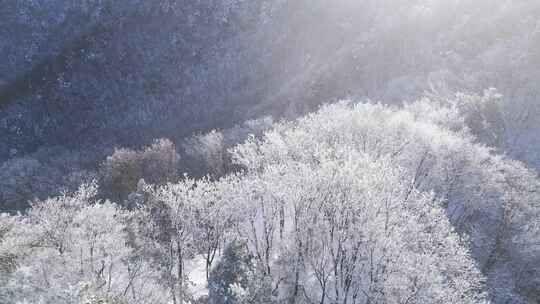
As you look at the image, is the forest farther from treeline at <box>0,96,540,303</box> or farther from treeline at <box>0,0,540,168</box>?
treeline at <box>0,0,540,168</box>

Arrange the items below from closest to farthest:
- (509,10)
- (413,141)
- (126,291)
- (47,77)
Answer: (126,291)
(413,141)
(509,10)
(47,77)

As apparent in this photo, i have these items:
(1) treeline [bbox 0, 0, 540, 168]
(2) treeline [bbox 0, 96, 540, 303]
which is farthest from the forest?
(1) treeline [bbox 0, 0, 540, 168]

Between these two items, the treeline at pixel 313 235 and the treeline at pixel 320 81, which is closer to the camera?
the treeline at pixel 313 235

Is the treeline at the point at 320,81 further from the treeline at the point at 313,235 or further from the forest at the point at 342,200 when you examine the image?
the treeline at the point at 313,235

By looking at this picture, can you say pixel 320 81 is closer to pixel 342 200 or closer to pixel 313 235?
pixel 313 235

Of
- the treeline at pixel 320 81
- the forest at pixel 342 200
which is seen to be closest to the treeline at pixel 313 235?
the forest at pixel 342 200

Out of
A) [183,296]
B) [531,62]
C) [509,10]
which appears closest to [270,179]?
[183,296]

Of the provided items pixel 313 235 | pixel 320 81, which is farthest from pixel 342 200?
pixel 320 81

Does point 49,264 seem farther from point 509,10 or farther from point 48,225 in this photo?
point 509,10

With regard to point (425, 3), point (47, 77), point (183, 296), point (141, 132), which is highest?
point (47, 77)
